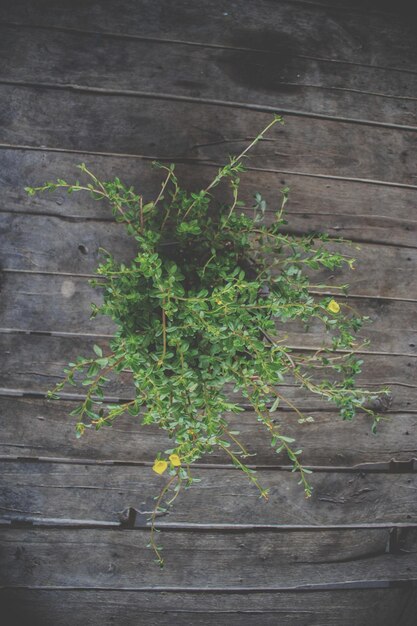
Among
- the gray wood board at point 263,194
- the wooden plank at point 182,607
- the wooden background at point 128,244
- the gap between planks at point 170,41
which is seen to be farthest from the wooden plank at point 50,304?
the wooden plank at point 182,607

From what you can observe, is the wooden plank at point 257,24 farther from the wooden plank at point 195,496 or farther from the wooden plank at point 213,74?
the wooden plank at point 195,496

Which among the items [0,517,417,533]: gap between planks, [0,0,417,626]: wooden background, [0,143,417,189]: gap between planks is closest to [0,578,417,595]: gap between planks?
[0,0,417,626]: wooden background

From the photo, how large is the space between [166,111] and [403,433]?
144 centimetres

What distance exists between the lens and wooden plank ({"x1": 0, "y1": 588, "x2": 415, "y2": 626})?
6.04ft

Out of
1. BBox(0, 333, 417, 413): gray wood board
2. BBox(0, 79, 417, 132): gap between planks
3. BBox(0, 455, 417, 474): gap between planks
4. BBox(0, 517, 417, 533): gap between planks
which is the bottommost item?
BBox(0, 517, 417, 533): gap between planks

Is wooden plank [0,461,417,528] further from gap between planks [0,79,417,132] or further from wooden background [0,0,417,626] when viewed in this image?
gap between planks [0,79,417,132]

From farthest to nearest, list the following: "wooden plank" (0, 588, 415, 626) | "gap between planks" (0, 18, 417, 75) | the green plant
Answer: "wooden plank" (0, 588, 415, 626), "gap between planks" (0, 18, 417, 75), the green plant

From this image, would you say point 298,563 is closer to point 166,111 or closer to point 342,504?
point 342,504

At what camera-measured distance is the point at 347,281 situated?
1834 mm

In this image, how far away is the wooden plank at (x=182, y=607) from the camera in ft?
6.04

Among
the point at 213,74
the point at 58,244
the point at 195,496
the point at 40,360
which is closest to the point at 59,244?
the point at 58,244

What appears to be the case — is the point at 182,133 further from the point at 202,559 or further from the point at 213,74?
the point at 202,559

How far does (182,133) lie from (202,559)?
1517 millimetres

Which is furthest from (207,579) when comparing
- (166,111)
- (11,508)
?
(166,111)
